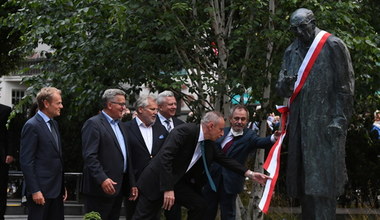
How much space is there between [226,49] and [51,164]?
3.85m

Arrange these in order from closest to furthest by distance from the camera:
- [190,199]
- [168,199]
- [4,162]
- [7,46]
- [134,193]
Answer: [168,199], [190,199], [134,193], [4,162], [7,46]

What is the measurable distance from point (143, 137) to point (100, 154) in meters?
1.13

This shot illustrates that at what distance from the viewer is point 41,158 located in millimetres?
10695

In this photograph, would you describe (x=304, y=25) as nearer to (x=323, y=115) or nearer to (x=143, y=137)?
(x=323, y=115)

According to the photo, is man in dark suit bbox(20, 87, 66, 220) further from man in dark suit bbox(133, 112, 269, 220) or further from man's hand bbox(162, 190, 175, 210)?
man's hand bbox(162, 190, 175, 210)

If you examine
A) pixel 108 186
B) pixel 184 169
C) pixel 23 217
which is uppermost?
pixel 184 169

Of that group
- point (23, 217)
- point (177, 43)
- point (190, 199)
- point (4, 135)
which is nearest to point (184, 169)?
point (190, 199)

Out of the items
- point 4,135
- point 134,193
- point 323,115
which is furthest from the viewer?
point 4,135

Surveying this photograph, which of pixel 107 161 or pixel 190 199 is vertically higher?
pixel 107 161

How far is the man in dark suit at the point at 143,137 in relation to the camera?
12039 mm

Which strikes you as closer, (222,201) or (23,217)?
(222,201)

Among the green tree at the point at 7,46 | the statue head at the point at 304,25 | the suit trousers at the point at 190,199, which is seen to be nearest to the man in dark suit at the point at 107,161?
the suit trousers at the point at 190,199

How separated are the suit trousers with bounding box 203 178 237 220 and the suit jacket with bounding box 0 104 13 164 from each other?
9.62ft

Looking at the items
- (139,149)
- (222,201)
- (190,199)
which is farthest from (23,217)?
(190,199)
